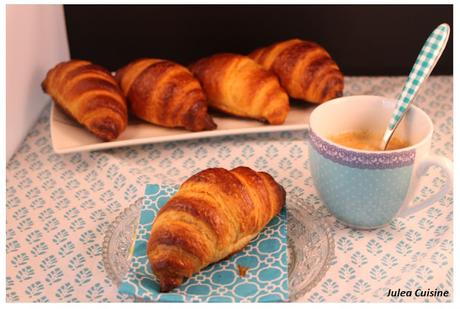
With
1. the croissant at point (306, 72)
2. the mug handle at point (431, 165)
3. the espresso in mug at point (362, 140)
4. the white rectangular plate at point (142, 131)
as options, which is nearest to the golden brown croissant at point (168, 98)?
the white rectangular plate at point (142, 131)

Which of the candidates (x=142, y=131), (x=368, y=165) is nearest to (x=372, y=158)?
(x=368, y=165)

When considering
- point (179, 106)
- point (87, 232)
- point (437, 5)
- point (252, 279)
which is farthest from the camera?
point (437, 5)

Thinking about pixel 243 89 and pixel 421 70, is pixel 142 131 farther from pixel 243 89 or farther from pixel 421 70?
pixel 421 70

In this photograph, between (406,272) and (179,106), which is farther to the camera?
(179,106)

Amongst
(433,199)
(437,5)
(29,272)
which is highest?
(437,5)

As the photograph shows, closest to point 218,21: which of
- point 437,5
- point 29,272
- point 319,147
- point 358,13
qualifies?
point 358,13

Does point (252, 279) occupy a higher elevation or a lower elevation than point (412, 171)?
lower

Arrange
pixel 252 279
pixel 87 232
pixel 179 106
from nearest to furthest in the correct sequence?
pixel 252 279, pixel 87 232, pixel 179 106
